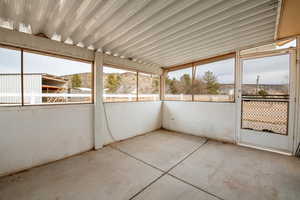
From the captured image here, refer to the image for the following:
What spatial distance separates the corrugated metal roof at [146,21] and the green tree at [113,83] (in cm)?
89

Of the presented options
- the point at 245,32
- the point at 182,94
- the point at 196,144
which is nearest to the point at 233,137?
the point at 196,144

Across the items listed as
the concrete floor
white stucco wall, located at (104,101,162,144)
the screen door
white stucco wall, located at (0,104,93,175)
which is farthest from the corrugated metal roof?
the concrete floor

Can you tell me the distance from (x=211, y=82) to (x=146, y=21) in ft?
9.43

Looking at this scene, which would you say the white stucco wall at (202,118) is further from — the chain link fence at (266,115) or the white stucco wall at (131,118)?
the white stucco wall at (131,118)

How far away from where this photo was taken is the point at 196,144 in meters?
3.57

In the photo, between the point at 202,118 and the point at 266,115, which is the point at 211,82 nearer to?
the point at 202,118

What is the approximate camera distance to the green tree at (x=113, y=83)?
3670mm

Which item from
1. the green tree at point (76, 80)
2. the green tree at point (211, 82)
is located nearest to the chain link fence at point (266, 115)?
the green tree at point (211, 82)

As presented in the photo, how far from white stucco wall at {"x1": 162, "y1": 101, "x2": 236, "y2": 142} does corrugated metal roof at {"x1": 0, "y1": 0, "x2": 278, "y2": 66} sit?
1800 mm

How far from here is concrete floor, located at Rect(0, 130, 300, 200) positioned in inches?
69.1

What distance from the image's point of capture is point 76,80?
10.2 ft

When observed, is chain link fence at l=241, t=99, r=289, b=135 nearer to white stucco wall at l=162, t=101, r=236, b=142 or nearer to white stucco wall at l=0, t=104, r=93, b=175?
white stucco wall at l=162, t=101, r=236, b=142

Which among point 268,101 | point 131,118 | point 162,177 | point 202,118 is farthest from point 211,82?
point 162,177

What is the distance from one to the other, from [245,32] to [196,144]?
2802 millimetres
